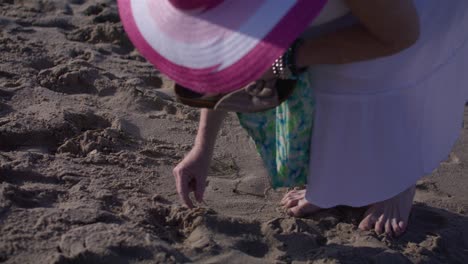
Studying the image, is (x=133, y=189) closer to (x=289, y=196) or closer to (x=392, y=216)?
(x=289, y=196)

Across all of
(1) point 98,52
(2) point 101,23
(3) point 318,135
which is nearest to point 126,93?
(1) point 98,52

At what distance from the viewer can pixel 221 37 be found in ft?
5.66

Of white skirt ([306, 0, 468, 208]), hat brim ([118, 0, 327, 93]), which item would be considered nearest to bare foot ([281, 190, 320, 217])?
white skirt ([306, 0, 468, 208])

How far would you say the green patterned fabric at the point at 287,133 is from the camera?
2094mm

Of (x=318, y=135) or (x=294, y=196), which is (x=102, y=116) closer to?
(x=294, y=196)

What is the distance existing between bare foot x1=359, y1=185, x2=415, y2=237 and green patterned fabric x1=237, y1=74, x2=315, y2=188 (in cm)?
26

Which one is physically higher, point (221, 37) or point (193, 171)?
point (221, 37)

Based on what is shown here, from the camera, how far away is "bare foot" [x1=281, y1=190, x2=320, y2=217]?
2383 millimetres

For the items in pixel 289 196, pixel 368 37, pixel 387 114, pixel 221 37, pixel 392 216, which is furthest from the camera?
pixel 289 196

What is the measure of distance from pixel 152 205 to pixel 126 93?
0.85 m

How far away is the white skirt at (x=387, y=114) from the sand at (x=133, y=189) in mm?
178

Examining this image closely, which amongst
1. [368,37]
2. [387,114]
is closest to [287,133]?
[387,114]

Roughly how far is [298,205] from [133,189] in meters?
0.50

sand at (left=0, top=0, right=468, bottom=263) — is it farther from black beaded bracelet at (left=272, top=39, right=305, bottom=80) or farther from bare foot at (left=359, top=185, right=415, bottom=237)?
black beaded bracelet at (left=272, top=39, right=305, bottom=80)
